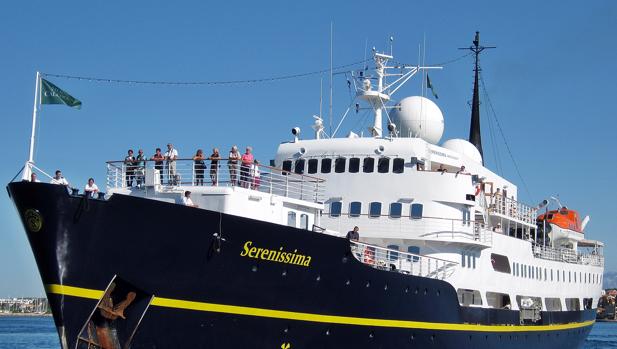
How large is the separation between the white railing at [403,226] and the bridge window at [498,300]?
390 centimetres

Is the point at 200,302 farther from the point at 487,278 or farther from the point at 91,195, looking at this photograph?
the point at 487,278

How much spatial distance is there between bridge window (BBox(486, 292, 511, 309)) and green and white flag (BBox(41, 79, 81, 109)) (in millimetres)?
16160

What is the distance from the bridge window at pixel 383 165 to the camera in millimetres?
26038

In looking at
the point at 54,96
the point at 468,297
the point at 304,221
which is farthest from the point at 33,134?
the point at 468,297

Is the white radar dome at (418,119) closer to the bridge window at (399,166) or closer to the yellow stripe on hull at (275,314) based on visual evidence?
the bridge window at (399,166)

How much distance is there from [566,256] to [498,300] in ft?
33.4

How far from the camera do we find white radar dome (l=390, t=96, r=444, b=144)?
30703mm

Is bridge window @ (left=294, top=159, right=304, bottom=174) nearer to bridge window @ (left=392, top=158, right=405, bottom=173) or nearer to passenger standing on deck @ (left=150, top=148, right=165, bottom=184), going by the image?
bridge window @ (left=392, top=158, right=405, bottom=173)

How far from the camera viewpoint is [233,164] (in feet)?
67.1

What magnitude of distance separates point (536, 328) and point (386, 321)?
10366 mm

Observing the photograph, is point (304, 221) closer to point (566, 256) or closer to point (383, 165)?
point (383, 165)

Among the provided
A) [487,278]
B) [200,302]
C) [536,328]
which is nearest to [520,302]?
[536,328]

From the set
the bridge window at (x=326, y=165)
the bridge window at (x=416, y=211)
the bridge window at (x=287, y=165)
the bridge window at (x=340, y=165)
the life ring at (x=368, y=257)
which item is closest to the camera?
the life ring at (x=368, y=257)

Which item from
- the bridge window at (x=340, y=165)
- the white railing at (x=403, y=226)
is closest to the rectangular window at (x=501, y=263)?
the white railing at (x=403, y=226)
